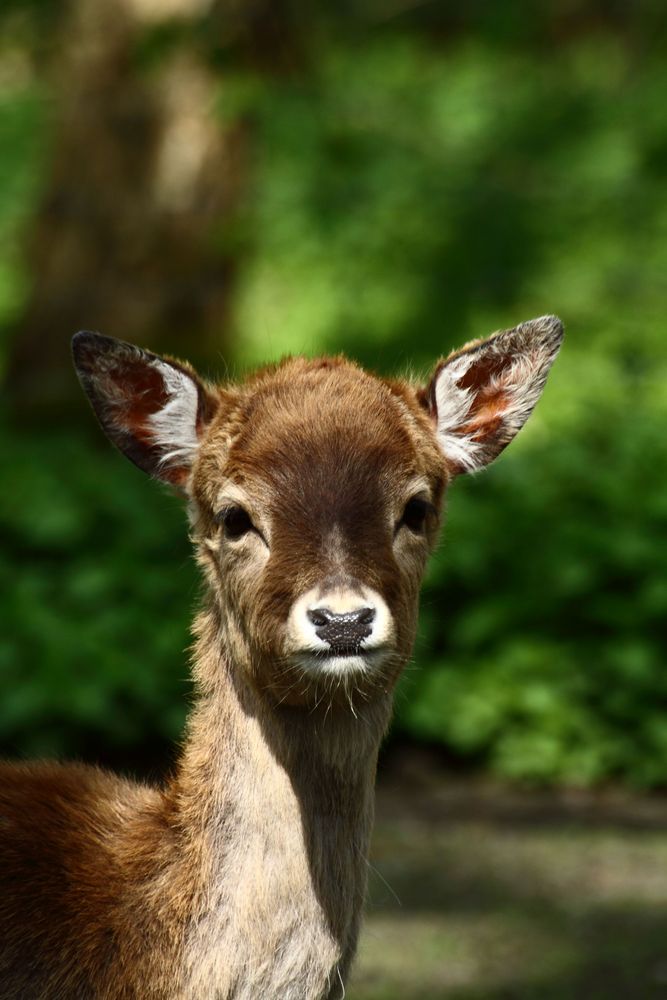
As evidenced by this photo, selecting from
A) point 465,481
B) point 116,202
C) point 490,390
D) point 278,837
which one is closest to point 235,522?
point 278,837

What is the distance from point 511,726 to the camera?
25.2ft

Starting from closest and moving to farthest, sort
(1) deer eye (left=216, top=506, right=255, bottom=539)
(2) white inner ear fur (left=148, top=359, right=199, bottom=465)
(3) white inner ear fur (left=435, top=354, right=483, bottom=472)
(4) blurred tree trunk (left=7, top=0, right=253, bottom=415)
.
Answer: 1. (1) deer eye (left=216, top=506, right=255, bottom=539)
2. (2) white inner ear fur (left=148, top=359, right=199, bottom=465)
3. (3) white inner ear fur (left=435, top=354, right=483, bottom=472)
4. (4) blurred tree trunk (left=7, top=0, right=253, bottom=415)

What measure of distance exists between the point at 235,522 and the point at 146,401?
1.81 ft

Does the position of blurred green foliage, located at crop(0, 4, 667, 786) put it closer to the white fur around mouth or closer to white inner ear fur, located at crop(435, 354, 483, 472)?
white inner ear fur, located at crop(435, 354, 483, 472)

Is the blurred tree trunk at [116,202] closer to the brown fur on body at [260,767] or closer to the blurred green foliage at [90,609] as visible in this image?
the blurred green foliage at [90,609]

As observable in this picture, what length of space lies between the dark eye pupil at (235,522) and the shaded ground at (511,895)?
64.6 inches

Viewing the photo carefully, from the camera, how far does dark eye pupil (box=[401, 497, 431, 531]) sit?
3688mm

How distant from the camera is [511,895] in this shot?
6.30m

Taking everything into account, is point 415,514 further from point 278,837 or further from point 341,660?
point 278,837

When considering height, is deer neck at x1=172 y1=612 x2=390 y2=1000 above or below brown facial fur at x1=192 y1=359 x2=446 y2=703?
below

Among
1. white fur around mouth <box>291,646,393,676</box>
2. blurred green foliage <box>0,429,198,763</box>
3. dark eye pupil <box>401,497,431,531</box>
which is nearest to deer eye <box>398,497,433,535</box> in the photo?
dark eye pupil <box>401,497,431,531</box>

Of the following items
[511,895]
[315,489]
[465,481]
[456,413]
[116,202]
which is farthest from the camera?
[116,202]

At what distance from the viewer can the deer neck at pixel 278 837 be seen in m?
3.51

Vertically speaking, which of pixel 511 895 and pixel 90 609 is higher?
pixel 90 609
